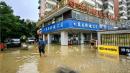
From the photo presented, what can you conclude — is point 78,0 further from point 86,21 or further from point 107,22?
point 107,22

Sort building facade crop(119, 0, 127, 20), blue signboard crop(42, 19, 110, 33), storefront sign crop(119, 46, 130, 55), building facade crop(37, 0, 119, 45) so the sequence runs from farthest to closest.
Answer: building facade crop(119, 0, 127, 20) < building facade crop(37, 0, 119, 45) < blue signboard crop(42, 19, 110, 33) < storefront sign crop(119, 46, 130, 55)

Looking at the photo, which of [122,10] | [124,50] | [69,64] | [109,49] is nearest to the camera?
[69,64]

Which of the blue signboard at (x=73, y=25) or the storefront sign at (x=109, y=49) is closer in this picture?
the storefront sign at (x=109, y=49)

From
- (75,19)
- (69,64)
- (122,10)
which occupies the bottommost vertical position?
(69,64)

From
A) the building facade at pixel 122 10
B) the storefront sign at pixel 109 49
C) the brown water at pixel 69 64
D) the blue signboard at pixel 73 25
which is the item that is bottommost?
the brown water at pixel 69 64

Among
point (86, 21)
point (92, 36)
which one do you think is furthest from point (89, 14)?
point (92, 36)

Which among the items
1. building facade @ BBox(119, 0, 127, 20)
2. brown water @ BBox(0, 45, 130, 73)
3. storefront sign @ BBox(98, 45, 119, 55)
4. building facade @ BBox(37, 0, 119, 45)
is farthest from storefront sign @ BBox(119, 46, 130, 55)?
building facade @ BBox(119, 0, 127, 20)

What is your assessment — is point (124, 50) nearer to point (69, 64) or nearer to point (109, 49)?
point (109, 49)

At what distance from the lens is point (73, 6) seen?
3441 cm

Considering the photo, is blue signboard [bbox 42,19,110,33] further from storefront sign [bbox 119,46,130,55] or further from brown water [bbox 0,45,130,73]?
brown water [bbox 0,45,130,73]

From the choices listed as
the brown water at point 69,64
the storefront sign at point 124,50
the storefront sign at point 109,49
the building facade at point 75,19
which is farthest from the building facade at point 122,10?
the brown water at point 69,64

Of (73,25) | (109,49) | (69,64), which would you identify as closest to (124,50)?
(109,49)

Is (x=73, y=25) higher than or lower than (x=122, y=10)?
lower

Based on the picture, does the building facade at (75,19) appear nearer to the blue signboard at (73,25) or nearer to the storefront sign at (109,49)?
the blue signboard at (73,25)
